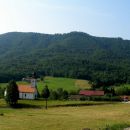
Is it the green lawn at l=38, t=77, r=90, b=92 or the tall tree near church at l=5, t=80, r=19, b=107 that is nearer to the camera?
the tall tree near church at l=5, t=80, r=19, b=107

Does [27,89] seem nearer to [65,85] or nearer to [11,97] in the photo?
[11,97]

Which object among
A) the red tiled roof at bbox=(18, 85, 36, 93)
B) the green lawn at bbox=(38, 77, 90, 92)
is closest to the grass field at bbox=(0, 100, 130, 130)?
the red tiled roof at bbox=(18, 85, 36, 93)

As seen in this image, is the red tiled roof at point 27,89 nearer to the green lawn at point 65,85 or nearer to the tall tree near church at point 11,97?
the tall tree near church at point 11,97

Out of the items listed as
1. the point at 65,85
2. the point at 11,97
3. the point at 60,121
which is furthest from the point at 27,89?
the point at 60,121

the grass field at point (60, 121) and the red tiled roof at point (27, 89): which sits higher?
the red tiled roof at point (27, 89)

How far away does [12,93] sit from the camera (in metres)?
86.2

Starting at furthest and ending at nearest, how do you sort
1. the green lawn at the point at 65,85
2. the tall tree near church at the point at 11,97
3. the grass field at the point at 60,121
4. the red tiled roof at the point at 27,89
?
the green lawn at the point at 65,85 → the red tiled roof at the point at 27,89 → the tall tree near church at the point at 11,97 → the grass field at the point at 60,121

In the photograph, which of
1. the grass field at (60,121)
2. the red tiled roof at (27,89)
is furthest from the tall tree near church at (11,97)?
the red tiled roof at (27,89)

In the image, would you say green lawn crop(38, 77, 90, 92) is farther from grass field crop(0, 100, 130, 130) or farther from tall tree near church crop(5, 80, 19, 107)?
grass field crop(0, 100, 130, 130)

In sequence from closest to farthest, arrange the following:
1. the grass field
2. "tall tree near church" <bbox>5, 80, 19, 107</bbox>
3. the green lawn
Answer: the grass field, "tall tree near church" <bbox>5, 80, 19, 107</bbox>, the green lawn

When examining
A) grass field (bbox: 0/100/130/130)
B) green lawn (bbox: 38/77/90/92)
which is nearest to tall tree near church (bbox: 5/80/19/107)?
grass field (bbox: 0/100/130/130)

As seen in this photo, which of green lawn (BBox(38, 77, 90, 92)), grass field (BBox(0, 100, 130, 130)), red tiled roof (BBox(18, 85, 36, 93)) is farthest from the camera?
green lawn (BBox(38, 77, 90, 92))

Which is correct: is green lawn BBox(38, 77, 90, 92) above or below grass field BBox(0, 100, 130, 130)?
above

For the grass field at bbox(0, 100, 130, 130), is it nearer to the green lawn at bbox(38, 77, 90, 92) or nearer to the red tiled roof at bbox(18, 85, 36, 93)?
the red tiled roof at bbox(18, 85, 36, 93)
